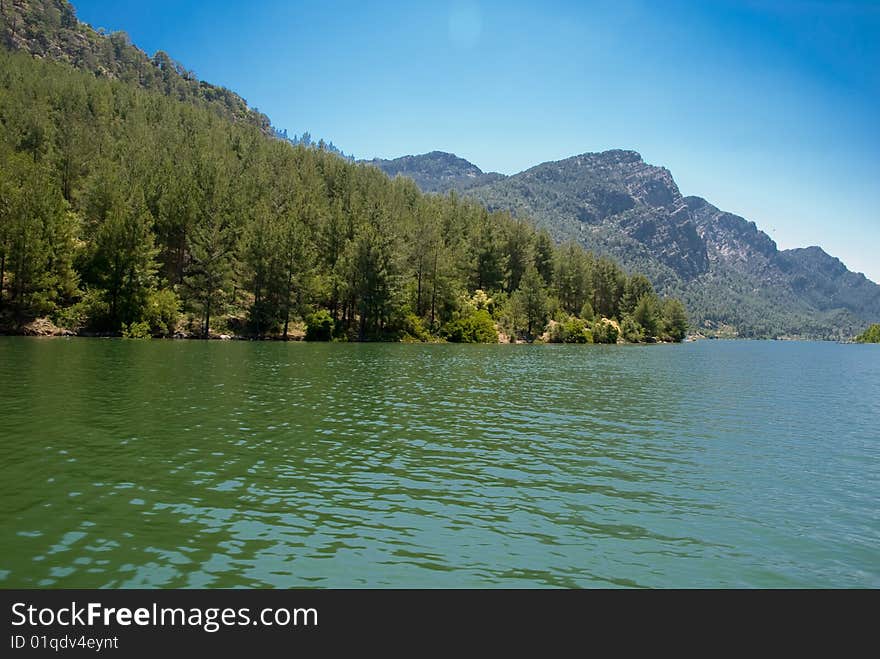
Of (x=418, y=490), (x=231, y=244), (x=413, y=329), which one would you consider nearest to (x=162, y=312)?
(x=231, y=244)

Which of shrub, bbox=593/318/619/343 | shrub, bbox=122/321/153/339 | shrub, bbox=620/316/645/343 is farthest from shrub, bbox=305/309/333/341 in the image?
shrub, bbox=620/316/645/343

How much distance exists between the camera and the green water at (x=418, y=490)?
38.7 feet

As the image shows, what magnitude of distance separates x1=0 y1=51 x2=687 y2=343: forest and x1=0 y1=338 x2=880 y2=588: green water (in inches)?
2326

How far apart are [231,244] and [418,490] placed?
104 m

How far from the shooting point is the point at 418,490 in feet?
56.4

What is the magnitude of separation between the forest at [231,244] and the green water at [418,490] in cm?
5907

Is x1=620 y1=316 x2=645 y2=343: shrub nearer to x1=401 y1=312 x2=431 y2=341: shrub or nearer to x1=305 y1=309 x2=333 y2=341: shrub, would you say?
x1=401 y1=312 x2=431 y2=341: shrub

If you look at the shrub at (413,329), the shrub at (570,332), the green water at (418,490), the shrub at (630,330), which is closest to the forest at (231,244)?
the shrub at (413,329)

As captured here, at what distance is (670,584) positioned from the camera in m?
11.4

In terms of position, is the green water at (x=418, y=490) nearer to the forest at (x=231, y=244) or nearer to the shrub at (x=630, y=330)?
the forest at (x=231, y=244)

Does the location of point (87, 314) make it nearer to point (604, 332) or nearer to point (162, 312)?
point (162, 312)
